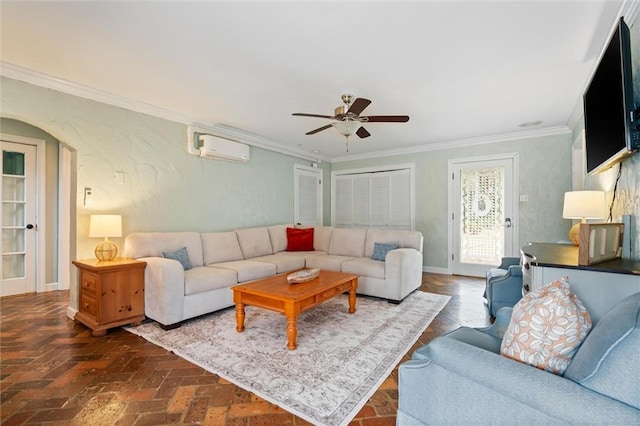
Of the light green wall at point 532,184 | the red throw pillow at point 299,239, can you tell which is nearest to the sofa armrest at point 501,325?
the red throw pillow at point 299,239

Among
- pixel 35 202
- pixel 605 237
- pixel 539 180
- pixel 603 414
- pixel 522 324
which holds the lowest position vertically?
pixel 603 414

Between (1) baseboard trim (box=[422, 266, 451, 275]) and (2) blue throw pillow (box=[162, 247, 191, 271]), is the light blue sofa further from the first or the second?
(1) baseboard trim (box=[422, 266, 451, 275])

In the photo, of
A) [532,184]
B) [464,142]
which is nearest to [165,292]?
[464,142]

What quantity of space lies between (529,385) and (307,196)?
5509 mm

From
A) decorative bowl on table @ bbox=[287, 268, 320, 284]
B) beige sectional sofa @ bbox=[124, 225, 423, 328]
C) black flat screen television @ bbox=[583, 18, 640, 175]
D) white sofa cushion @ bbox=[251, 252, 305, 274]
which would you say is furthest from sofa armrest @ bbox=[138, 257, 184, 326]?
black flat screen television @ bbox=[583, 18, 640, 175]

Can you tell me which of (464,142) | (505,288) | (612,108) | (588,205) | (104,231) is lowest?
(505,288)

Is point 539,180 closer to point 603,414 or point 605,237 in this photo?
point 605,237

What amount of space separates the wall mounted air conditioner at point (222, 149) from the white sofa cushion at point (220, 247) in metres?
1.15

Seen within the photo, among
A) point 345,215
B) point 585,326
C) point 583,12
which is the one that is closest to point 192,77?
point 583,12

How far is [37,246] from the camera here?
4266 millimetres

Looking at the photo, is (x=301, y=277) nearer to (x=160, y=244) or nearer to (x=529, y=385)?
(x=160, y=244)

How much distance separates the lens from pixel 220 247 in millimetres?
4094

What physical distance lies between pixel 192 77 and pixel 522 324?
10.4 feet

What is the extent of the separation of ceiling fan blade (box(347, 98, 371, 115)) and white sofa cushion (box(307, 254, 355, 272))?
6.84 feet
